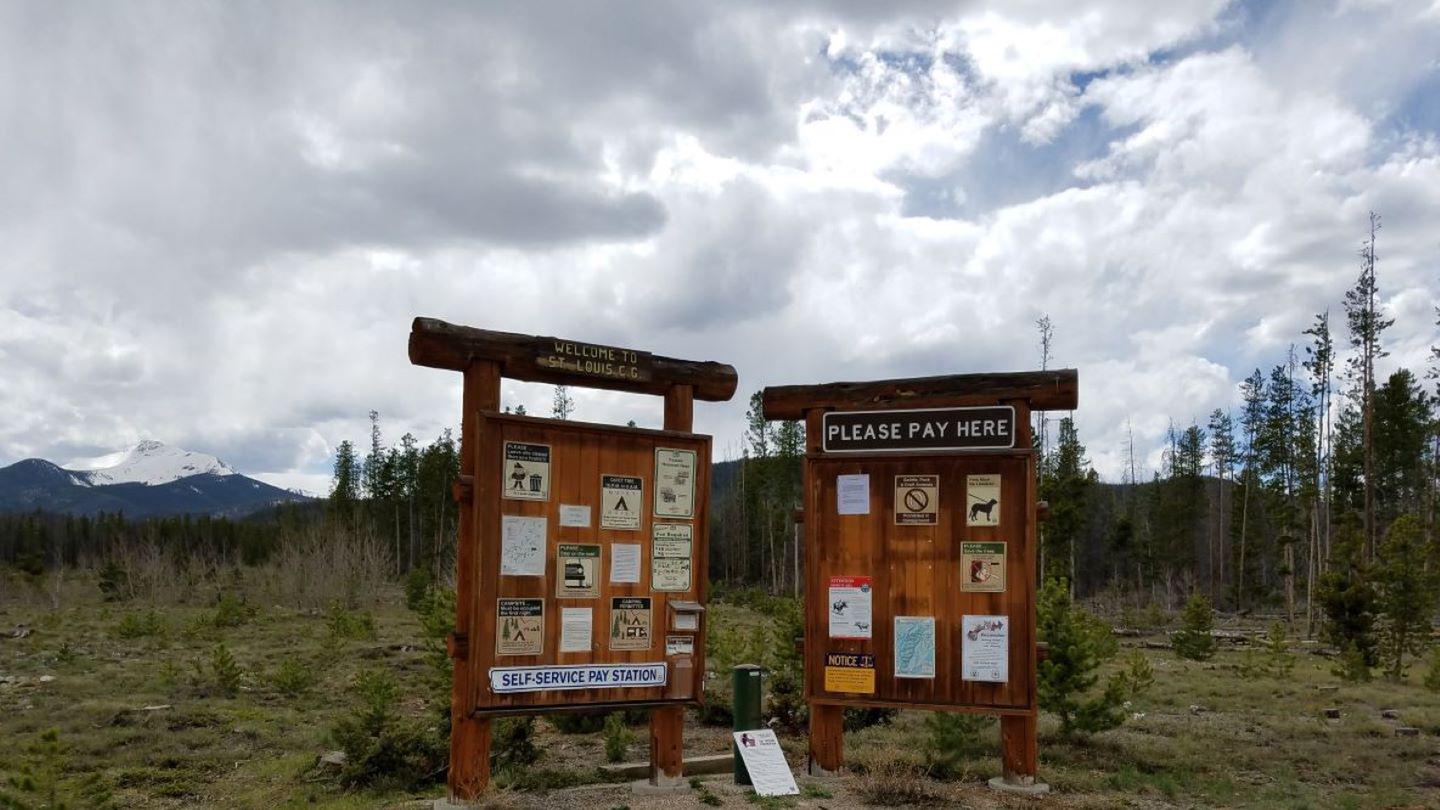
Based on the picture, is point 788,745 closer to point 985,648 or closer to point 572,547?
point 985,648

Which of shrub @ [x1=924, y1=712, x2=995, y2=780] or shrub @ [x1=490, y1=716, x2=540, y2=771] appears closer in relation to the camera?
shrub @ [x1=924, y1=712, x2=995, y2=780]

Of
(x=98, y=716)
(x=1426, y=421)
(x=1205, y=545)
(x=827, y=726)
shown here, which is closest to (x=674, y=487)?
(x=827, y=726)

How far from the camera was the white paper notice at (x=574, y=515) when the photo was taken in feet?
25.7

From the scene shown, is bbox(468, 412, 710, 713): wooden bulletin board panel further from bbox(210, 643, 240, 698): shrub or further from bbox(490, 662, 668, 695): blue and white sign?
bbox(210, 643, 240, 698): shrub

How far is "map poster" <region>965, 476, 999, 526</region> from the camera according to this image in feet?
27.8

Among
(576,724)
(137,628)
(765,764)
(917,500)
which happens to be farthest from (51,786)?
(137,628)

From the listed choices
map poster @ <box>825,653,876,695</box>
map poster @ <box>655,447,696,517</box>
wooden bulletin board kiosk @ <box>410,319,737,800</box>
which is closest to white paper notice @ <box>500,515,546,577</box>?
wooden bulletin board kiosk @ <box>410,319,737,800</box>

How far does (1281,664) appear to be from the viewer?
19500mm

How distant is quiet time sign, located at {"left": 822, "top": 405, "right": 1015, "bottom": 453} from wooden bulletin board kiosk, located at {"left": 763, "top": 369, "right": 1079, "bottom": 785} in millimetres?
11

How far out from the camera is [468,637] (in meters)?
7.37

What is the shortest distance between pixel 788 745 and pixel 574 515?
4540 millimetres

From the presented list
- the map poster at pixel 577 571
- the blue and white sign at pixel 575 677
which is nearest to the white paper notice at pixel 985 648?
the blue and white sign at pixel 575 677

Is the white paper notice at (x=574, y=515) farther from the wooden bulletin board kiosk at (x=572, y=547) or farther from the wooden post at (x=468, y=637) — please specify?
the wooden post at (x=468, y=637)

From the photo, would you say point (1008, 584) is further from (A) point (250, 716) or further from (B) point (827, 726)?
(A) point (250, 716)
